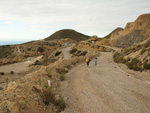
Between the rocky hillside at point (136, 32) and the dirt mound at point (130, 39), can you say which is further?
the dirt mound at point (130, 39)

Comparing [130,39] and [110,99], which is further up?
[130,39]

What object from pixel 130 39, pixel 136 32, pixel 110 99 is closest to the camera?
pixel 110 99

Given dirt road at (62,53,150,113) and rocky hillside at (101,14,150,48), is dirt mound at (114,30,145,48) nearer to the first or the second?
rocky hillside at (101,14,150,48)

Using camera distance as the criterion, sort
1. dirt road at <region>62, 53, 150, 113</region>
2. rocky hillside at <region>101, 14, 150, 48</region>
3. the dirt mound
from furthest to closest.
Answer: the dirt mound, rocky hillside at <region>101, 14, 150, 48</region>, dirt road at <region>62, 53, 150, 113</region>


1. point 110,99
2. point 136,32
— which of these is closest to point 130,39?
point 136,32

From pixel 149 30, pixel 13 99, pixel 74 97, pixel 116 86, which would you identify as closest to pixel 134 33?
pixel 149 30

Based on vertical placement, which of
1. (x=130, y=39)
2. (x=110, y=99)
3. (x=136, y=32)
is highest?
(x=136, y=32)

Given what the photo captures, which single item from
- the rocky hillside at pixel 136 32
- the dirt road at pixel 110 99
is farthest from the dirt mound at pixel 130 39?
the dirt road at pixel 110 99

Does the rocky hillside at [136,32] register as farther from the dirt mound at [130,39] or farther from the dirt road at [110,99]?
the dirt road at [110,99]

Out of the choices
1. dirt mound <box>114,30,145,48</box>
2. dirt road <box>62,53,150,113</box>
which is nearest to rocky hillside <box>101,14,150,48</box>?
dirt mound <box>114,30,145,48</box>

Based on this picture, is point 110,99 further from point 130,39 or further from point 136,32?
point 136,32

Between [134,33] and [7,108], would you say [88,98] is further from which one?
[134,33]

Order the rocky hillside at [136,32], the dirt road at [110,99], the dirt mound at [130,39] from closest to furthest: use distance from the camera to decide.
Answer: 1. the dirt road at [110,99]
2. the rocky hillside at [136,32]
3. the dirt mound at [130,39]

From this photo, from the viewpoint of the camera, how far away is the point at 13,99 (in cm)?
436
